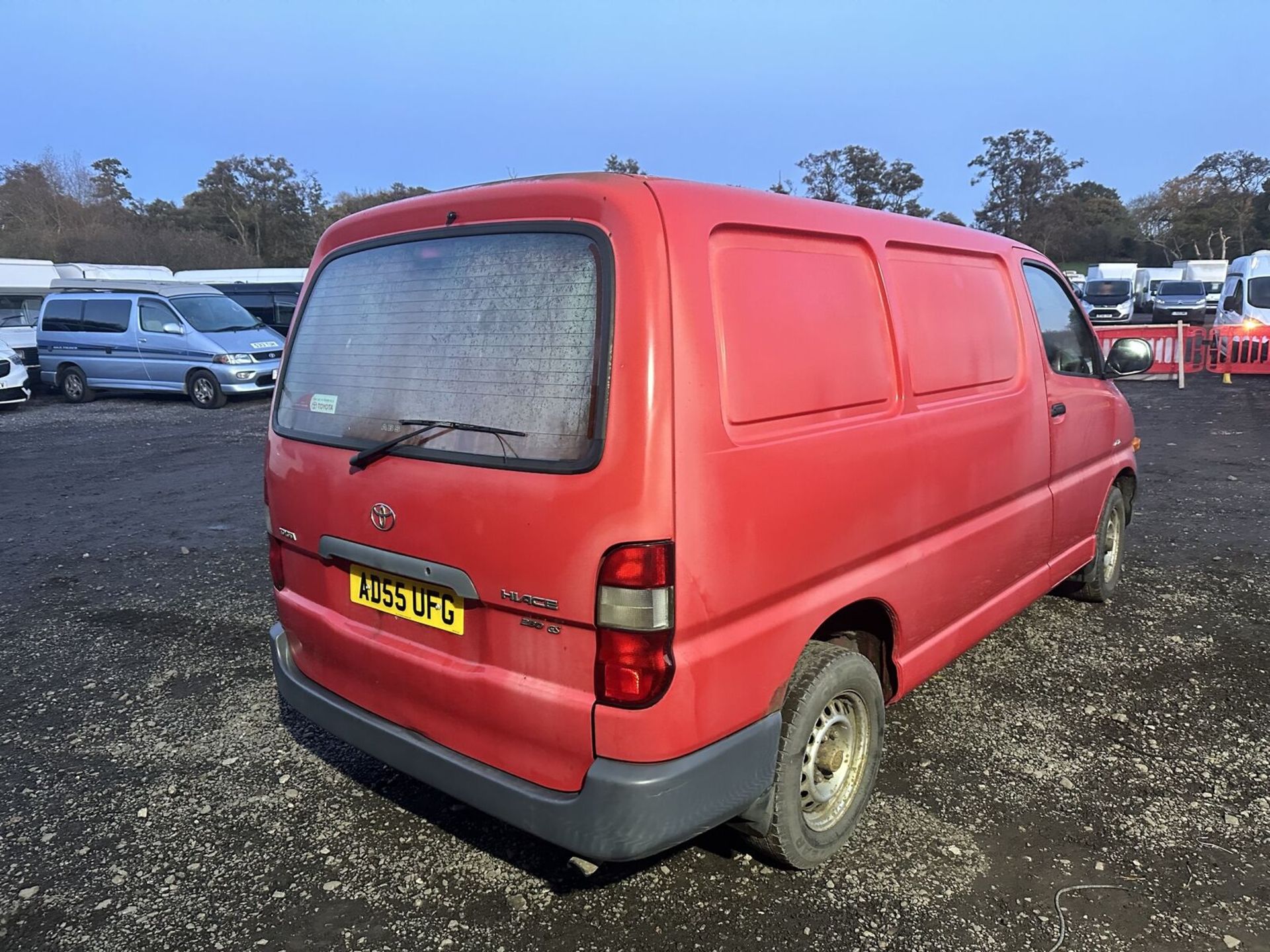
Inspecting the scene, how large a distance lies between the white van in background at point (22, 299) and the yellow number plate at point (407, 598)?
21.5 metres

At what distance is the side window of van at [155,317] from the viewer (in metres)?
15.6

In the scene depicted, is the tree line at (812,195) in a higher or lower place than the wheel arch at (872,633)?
higher

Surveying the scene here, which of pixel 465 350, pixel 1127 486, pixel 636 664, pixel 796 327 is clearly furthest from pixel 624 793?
pixel 1127 486

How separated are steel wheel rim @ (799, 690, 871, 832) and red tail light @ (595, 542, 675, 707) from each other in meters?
0.76

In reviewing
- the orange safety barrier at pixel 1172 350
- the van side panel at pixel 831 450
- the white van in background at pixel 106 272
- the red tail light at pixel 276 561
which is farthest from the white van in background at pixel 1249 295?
the white van in background at pixel 106 272

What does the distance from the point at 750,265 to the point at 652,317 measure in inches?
18.1

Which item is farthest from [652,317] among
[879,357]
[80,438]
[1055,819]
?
[80,438]

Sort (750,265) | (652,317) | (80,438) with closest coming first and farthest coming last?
(652,317), (750,265), (80,438)

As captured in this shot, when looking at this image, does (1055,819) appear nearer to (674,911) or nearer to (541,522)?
(674,911)

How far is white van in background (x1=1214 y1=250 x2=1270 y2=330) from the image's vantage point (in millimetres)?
15727

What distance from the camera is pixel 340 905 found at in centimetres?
261

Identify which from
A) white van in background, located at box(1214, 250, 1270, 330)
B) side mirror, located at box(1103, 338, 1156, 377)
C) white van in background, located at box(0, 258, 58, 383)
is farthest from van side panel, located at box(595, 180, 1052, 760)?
white van in background, located at box(0, 258, 58, 383)

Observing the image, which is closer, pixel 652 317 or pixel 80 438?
pixel 652 317

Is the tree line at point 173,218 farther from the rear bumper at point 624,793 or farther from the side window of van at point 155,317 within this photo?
the rear bumper at point 624,793
